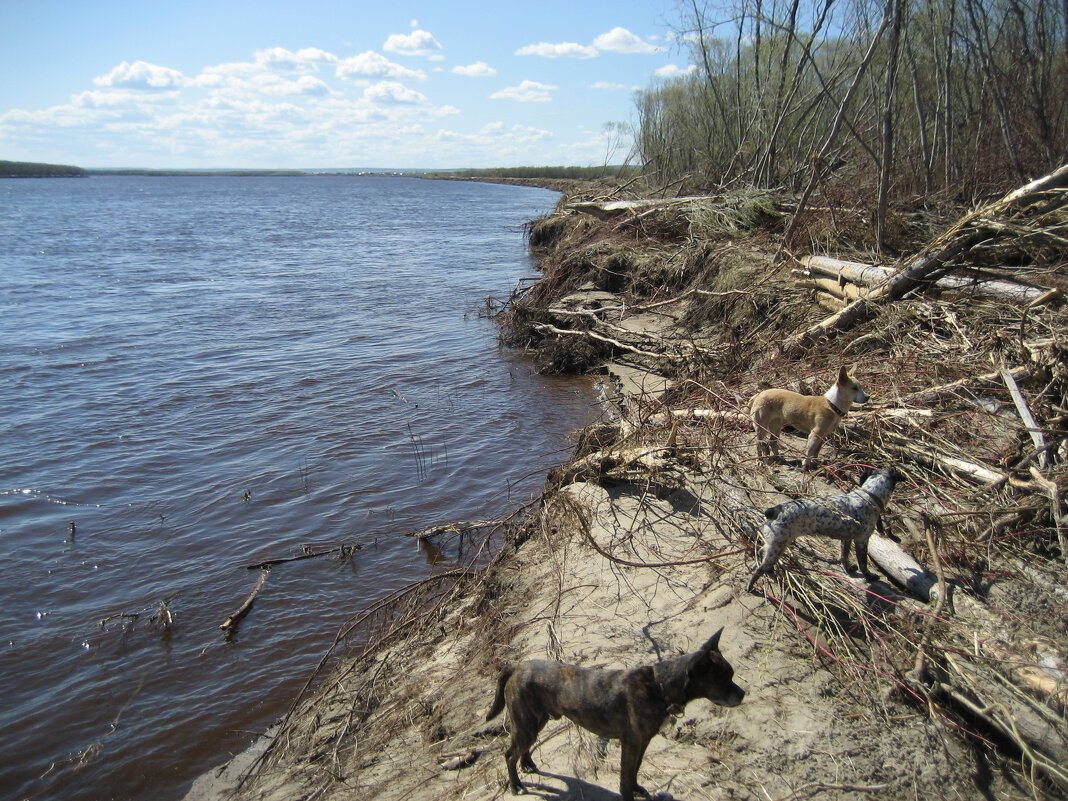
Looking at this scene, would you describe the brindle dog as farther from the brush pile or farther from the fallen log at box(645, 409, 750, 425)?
the fallen log at box(645, 409, 750, 425)

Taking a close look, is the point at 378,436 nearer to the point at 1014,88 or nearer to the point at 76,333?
the point at 76,333

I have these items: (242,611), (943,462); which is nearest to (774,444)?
(943,462)

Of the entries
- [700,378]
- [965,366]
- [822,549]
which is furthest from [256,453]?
[965,366]

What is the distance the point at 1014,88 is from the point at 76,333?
20.8m

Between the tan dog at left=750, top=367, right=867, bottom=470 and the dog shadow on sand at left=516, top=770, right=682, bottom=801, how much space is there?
3160 mm

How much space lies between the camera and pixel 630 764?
2.99 metres

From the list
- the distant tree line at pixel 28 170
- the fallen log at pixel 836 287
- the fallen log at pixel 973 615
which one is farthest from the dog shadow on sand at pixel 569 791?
the distant tree line at pixel 28 170

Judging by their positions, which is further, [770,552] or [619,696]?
[770,552]

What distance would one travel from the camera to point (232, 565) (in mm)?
6758

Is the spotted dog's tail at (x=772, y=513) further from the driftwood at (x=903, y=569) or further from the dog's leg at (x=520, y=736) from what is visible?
the dog's leg at (x=520, y=736)

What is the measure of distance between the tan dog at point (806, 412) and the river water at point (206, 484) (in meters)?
3.11

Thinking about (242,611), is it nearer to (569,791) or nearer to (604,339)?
(569,791)

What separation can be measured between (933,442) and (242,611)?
238 inches

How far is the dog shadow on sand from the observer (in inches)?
127
